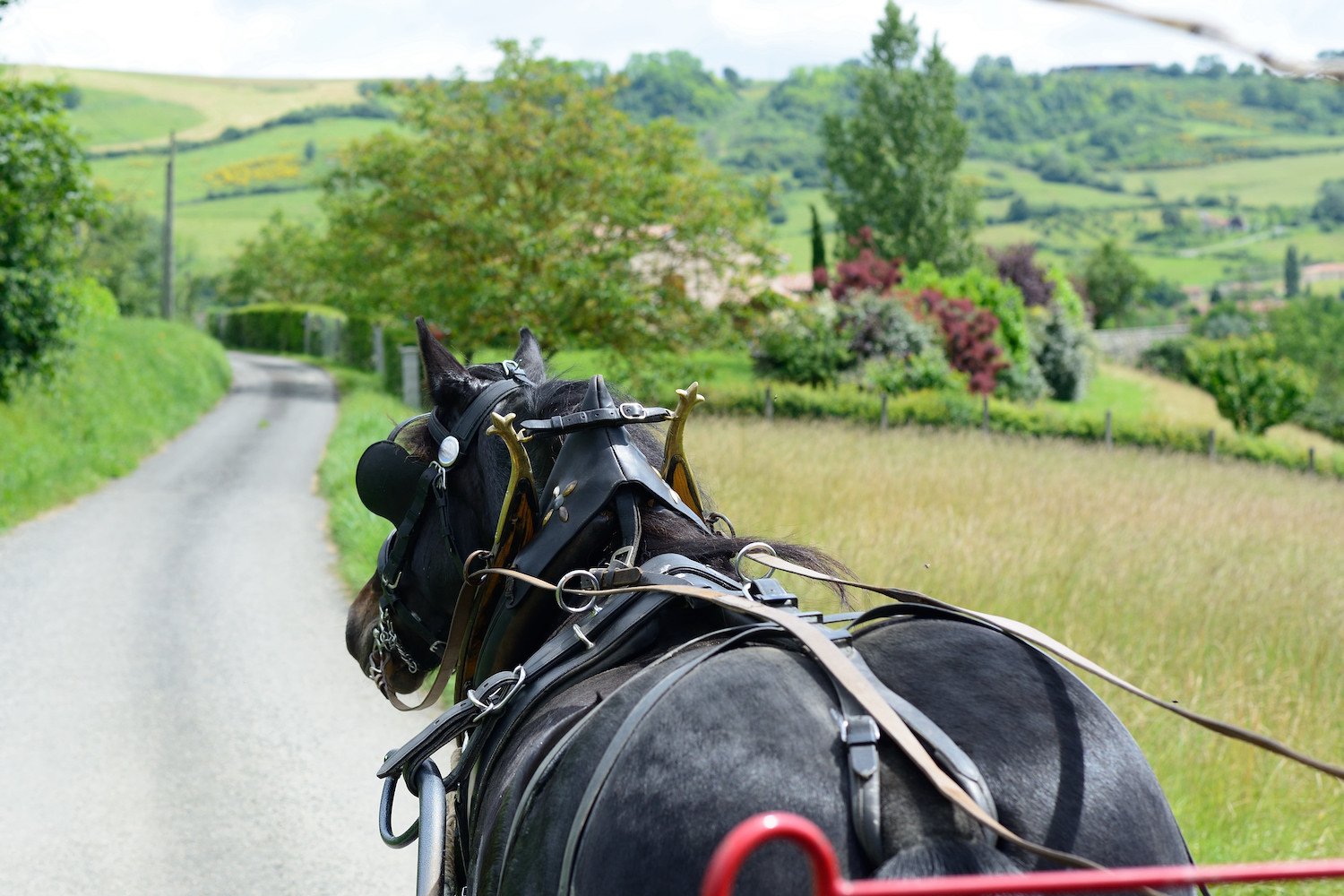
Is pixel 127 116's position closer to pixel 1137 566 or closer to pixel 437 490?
pixel 1137 566

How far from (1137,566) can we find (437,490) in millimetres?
6551

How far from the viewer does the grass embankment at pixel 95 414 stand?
12.9 meters

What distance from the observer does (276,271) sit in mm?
59344

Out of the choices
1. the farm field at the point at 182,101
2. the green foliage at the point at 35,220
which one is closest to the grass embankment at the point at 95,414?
the green foliage at the point at 35,220

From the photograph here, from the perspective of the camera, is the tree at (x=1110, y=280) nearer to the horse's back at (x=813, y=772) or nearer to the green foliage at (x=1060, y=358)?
the green foliage at (x=1060, y=358)

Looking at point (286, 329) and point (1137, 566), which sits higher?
point (1137, 566)

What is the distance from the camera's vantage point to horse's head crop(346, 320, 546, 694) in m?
2.72

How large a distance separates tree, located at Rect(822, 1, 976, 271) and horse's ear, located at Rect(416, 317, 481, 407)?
44.8 m

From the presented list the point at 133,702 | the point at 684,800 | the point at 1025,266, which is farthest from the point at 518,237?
the point at 1025,266

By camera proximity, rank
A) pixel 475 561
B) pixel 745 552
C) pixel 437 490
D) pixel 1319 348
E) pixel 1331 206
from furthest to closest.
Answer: pixel 1331 206 → pixel 1319 348 → pixel 437 490 → pixel 475 561 → pixel 745 552

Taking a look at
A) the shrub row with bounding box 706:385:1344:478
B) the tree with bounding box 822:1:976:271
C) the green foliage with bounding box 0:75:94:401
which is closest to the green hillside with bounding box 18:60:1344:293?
the tree with bounding box 822:1:976:271

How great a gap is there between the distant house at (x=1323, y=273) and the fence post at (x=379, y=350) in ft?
333

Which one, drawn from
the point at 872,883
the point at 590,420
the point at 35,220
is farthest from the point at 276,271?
the point at 872,883

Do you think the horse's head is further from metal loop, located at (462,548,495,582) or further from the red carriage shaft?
the red carriage shaft
